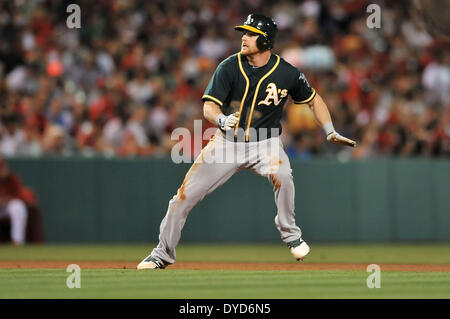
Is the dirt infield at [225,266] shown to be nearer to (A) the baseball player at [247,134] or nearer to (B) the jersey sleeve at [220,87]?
(A) the baseball player at [247,134]

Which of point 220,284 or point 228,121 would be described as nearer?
point 220,284

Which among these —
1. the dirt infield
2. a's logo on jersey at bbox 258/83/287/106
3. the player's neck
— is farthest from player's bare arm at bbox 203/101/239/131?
the dirt infield

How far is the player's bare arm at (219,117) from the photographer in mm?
8423

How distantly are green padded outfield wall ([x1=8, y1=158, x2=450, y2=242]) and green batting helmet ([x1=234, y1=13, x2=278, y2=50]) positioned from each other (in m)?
A: 5.93

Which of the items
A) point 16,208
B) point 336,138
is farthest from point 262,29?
point 16,208

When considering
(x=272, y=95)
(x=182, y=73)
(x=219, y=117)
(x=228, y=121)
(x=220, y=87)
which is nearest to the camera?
(x=228, y=121)

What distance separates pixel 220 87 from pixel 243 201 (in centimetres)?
621

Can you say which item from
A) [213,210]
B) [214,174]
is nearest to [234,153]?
[214,174]

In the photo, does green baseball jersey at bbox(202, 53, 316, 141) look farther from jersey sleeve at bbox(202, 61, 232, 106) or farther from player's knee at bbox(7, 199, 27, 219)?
player's knee at bbox(7, 199, 27, 219)

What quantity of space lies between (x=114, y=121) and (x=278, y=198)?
663cm

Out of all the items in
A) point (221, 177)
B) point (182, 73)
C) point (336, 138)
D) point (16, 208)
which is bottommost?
point (16, 208)

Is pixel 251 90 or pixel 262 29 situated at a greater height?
pixel 262 29

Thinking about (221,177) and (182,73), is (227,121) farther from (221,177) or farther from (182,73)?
(182,73)

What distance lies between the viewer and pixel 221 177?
8.90 meters
